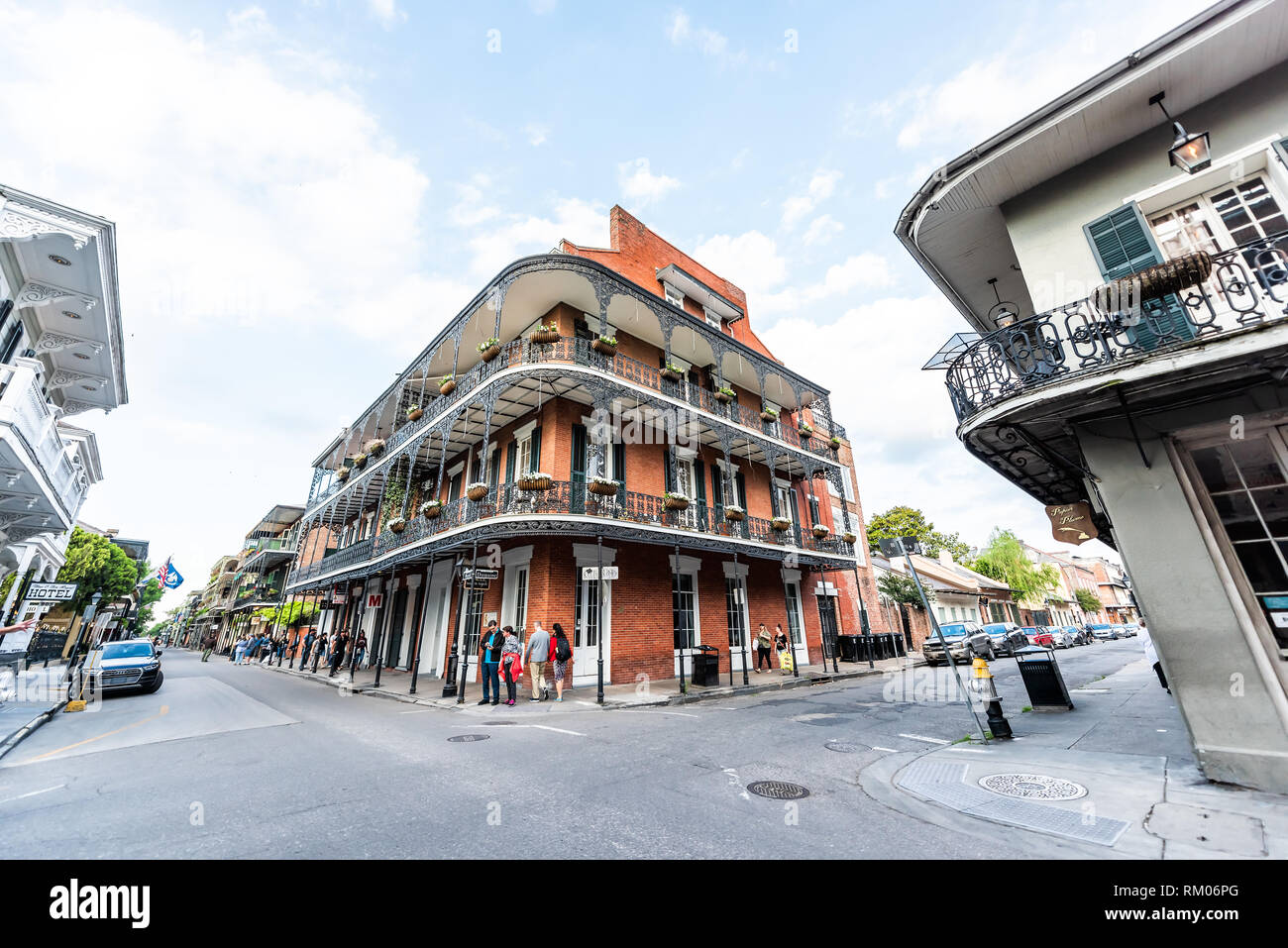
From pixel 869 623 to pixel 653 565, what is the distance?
13.5 metres

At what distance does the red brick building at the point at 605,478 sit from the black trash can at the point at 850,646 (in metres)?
0.70

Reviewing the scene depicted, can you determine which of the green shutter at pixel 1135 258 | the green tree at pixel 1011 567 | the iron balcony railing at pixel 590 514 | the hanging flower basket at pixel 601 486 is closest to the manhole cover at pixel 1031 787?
the green shutter at pixel 1135 258

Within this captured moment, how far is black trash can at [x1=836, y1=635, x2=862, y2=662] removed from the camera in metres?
20.0

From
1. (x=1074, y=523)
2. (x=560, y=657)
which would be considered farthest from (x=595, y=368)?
(x=1074, y=523)

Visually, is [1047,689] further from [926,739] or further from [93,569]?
[93,569]

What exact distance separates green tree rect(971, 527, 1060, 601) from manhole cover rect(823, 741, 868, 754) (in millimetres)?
47977

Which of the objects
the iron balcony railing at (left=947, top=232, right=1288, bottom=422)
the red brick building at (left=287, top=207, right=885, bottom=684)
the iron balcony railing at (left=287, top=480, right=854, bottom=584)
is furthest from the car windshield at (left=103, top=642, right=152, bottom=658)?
the iron balcony railing at (left=947, top=232, right=1288, bottom=422)

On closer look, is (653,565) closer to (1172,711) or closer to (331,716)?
(331,716)

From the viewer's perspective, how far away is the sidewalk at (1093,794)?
3.34 m

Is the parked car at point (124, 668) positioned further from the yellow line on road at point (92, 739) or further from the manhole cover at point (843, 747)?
the manhole cover at point (843, 747)

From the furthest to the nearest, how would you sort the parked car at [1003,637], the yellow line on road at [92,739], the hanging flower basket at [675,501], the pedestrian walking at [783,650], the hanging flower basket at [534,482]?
the parked car at [1003,637], the pedestrian walking at [783,650], the hanging flower basket at [675,501], the hanging flower basket at [534,482], the yellow line on road at [92,739]

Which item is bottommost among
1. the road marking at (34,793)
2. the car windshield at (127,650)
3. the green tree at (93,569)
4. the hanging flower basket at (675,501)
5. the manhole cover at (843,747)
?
the manhole cover at (843,747)

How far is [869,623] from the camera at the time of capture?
74.2 ft

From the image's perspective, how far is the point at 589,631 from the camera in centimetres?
1340
